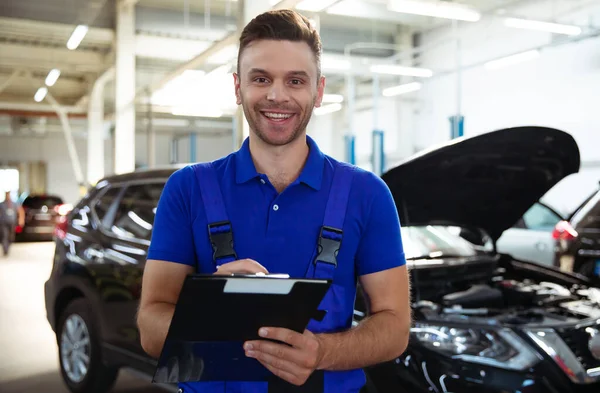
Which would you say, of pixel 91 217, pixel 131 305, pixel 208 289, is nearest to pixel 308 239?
pixel 208 289

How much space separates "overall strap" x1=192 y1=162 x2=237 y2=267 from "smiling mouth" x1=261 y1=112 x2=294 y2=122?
20cm

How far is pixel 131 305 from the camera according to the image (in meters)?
3.75

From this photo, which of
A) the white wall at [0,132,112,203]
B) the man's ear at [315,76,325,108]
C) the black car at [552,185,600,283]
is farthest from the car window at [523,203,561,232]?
the white wall at [0,132,112,203]

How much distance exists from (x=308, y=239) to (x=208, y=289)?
35 centimetres

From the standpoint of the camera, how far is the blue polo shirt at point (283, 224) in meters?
1.51

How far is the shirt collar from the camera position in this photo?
157 centimetres

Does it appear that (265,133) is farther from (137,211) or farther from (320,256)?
(137,211)

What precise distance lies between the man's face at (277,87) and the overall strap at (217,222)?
0.18m

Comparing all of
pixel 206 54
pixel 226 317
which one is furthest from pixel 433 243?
pixel 206 54

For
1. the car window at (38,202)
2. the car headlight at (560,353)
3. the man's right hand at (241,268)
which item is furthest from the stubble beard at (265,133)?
the car window at (38,202)

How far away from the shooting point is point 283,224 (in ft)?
4.99

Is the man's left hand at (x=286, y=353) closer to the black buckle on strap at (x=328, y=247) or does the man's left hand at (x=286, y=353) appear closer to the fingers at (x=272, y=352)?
the fingers at (x=272, y=352)

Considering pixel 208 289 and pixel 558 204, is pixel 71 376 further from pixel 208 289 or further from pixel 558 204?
pixel 558 204

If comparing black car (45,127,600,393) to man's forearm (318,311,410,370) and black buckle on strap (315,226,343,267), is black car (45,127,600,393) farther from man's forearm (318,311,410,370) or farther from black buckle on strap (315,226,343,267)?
black buckle on strap (315,226,343,267)
